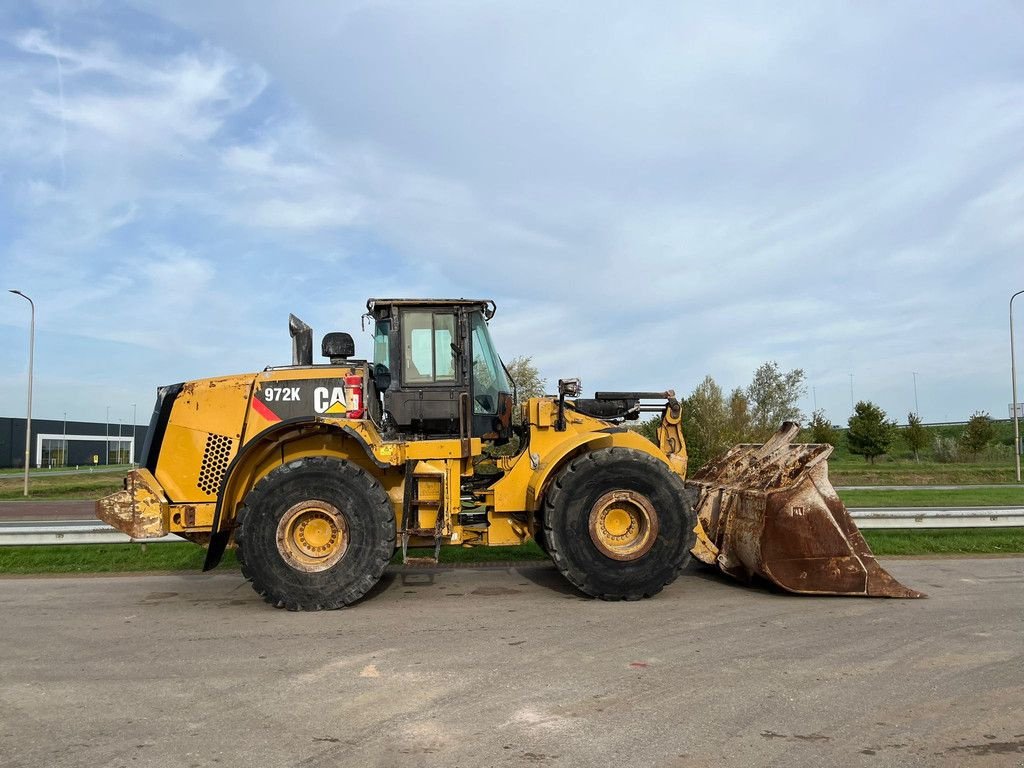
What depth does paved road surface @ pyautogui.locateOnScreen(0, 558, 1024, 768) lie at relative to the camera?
3717 mm

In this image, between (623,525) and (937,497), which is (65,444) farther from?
(623,525)

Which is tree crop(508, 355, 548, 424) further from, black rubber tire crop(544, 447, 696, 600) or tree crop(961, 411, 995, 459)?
tree crop(961, 411, 995, 459)

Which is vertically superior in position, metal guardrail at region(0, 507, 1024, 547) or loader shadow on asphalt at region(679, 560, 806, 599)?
metal guardrail at region(0, 507, 1024, 547)

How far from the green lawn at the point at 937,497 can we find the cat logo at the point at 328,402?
13.7m

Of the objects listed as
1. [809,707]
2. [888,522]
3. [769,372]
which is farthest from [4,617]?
[769,372]

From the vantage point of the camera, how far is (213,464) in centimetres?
721

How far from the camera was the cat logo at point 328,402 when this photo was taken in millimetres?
7332

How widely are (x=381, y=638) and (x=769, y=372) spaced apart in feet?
94.8

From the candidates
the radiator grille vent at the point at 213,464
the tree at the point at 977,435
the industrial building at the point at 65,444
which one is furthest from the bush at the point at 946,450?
the industrial building at the point at 65,444

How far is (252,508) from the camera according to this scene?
6820mm

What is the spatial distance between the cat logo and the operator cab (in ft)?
1.50

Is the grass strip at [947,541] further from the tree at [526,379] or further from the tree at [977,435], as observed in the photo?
the tree at [977,435]

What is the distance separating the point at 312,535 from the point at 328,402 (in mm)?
1288

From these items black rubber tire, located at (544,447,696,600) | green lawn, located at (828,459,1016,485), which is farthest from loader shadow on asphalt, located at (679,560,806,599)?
green lawn, located at (828,459,1016,485)
